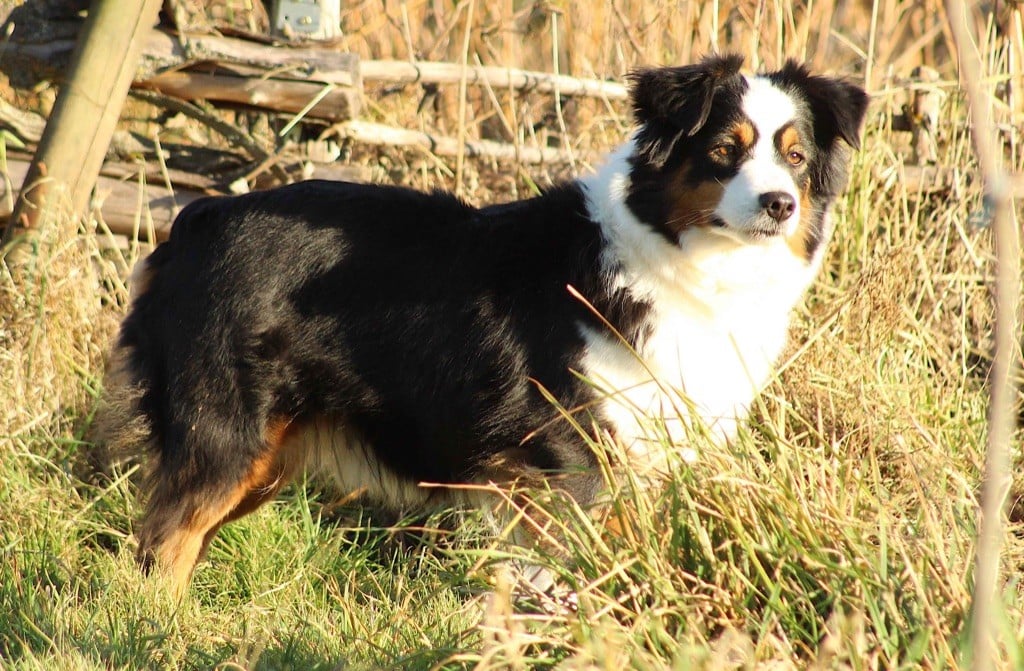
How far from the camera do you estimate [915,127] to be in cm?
541

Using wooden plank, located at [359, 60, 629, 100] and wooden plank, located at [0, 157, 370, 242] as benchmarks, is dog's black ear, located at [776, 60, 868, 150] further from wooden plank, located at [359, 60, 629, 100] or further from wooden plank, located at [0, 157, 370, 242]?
wooden plank, located at [0, 157, 370, 242]

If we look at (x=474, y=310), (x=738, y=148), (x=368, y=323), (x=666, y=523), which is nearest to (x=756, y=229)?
(x=738, y=148)

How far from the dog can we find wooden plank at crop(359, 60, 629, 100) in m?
1.91

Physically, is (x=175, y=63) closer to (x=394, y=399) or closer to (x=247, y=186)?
(x=247, y=186)

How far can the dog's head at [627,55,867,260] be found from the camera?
3352mm

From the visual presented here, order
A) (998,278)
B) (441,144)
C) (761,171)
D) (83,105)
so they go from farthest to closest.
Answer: (441,144) < (83,105) < (761,171) < (998,278)

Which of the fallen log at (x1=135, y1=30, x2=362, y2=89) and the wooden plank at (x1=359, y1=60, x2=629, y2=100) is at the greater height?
the fallen log at (x1=135, y1=30, x2=362, y2=89)

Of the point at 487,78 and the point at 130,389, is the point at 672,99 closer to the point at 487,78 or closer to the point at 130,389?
the point at 130,389

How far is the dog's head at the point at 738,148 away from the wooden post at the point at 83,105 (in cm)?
211

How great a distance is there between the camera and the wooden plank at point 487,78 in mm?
5492

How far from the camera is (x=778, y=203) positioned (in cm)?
325

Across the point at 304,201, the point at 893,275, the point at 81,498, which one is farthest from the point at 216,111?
the point at 893,275

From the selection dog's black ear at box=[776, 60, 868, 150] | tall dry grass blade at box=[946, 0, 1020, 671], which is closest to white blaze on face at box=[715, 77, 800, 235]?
dog's black ear at box=[776, 60, 868, 150]

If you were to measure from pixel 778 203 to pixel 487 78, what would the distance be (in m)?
2.79
